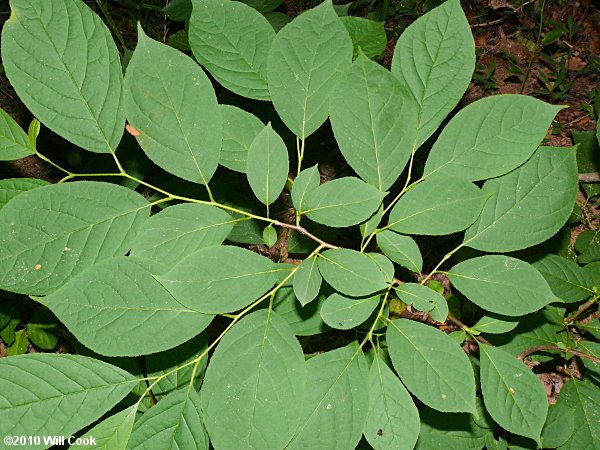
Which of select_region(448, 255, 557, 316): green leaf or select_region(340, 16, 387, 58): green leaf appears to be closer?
select_region(448, 255, 557, 316): green leaf

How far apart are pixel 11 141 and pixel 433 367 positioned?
1.06 meters

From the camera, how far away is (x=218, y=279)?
988mm

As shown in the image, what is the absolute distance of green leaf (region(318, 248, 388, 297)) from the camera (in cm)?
98

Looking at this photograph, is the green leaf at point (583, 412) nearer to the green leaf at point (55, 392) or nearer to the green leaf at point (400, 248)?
the green leaf at point (400, 248)

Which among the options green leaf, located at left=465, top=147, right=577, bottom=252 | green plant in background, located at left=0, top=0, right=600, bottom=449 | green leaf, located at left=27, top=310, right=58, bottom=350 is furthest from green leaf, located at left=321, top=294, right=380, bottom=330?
green leaf, located at left=27, top=310, right=58, bottom=350

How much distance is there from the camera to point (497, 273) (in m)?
1.10

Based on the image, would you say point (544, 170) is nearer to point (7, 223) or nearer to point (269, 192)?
point (269, 192)

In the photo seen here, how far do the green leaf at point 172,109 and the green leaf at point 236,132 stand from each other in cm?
9

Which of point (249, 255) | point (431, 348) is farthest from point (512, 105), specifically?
point (249, 255)

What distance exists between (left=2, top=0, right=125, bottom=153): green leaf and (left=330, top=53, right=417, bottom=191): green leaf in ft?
1.63

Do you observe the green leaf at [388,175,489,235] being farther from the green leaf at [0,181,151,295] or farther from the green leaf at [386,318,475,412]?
the green leaf at [0,181,151,295]

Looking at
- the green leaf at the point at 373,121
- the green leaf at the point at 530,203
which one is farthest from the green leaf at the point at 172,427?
the green leaf at the point at 530,203

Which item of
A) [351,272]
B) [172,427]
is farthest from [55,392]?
[351,272]

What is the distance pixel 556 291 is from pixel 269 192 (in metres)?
0.97
